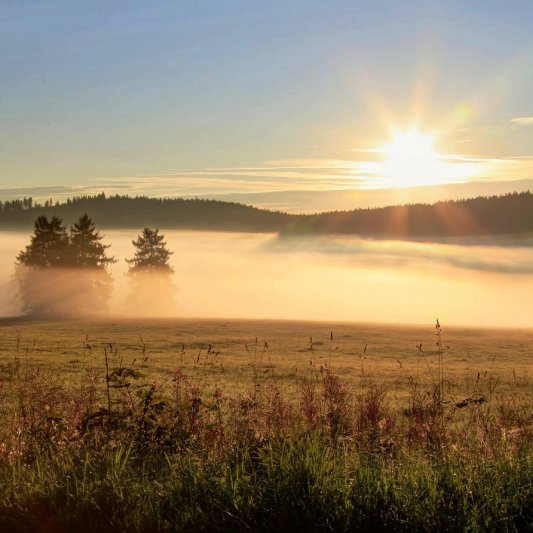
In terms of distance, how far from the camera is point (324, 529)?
6148mm

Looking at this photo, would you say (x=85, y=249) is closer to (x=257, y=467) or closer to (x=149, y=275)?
Answer: (x=149, y=275)

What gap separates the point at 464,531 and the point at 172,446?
3.21 meters

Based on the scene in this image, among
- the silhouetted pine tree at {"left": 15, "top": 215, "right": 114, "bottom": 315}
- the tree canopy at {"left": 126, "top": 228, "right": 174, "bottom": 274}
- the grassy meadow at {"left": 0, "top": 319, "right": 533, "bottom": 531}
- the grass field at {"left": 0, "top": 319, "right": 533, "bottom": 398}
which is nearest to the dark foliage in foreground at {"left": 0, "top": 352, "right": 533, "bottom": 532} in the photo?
the grassy meadow at {"left": 0, "top": 319, "right": 533, "bottom": 531}

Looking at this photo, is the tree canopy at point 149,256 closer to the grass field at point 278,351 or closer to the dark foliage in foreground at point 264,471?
the grass field at point 278,351

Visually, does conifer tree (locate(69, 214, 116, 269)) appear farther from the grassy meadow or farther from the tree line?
the grassy meadow

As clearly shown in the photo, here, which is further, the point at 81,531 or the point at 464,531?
the point at 81,531

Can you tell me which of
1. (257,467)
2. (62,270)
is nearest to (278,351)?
(257,467)

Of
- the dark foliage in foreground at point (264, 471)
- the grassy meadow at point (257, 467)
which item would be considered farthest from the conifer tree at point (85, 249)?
the dark foliage in foreground at point (264, 471)

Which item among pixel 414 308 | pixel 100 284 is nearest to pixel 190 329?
pixel 100 284

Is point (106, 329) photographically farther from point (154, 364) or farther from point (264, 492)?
point (264, 492)

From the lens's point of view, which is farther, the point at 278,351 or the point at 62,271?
the point at 62,271

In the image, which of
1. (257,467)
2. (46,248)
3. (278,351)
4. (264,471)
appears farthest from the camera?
(46,248)

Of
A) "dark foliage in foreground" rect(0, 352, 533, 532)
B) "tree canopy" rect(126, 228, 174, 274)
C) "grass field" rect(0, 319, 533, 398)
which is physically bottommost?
"grass field" rect(0, 319, 533, 398)

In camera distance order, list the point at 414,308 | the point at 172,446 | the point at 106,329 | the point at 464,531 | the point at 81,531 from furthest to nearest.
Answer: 1. the point at 414,308
2. the point at 106,329
3. the point at 172,446
4. the point at 81,531
5. the point at 464,531
